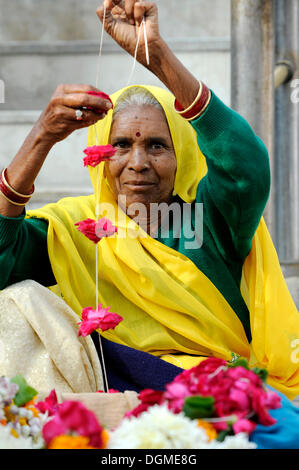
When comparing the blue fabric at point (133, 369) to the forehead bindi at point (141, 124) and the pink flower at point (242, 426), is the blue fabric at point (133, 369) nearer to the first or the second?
the pink flower at point (242, 426)

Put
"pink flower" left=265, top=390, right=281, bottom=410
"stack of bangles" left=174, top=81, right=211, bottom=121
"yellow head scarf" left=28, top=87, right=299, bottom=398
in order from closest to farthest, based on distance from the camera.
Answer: "pink flower" left=265, top=390, right=281, bottom=410, "stack of bangles" left=174, top=81, right=211, bottom=121, "yellow head scarf" left=28, top=87, right=299, bottom=398

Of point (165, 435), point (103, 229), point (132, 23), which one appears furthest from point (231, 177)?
point (165, 435)

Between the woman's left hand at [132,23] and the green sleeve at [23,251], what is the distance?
0.72 metres

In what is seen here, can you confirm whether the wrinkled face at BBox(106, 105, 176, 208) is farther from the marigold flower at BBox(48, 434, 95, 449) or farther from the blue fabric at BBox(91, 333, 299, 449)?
the marigold flower at BBox(48, 434, 95, 449)

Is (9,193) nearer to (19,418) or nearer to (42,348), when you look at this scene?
(42,348)

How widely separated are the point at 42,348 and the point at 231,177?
0.91 meters

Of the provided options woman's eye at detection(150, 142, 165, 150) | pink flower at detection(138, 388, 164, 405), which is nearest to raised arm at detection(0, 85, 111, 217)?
woman's eye at detection(150, 142, 165, 150)

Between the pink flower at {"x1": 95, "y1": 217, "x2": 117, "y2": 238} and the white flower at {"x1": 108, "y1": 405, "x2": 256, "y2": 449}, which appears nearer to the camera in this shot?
the white flower at {"x1": 108, "y1": 405, "x2": 256, "y2": 449}

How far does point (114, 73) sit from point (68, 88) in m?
3.84

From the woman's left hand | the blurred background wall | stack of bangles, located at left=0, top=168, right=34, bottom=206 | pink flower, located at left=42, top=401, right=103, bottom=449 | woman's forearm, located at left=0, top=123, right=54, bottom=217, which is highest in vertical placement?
the blurred background wall

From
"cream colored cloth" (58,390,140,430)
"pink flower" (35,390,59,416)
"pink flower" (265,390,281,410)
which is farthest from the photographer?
"cream colored cloth" (58,390,140,430)

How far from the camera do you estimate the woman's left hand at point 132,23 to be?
2.65m

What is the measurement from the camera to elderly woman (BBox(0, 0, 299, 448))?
278 centimetres

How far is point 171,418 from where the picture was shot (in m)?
1.78
